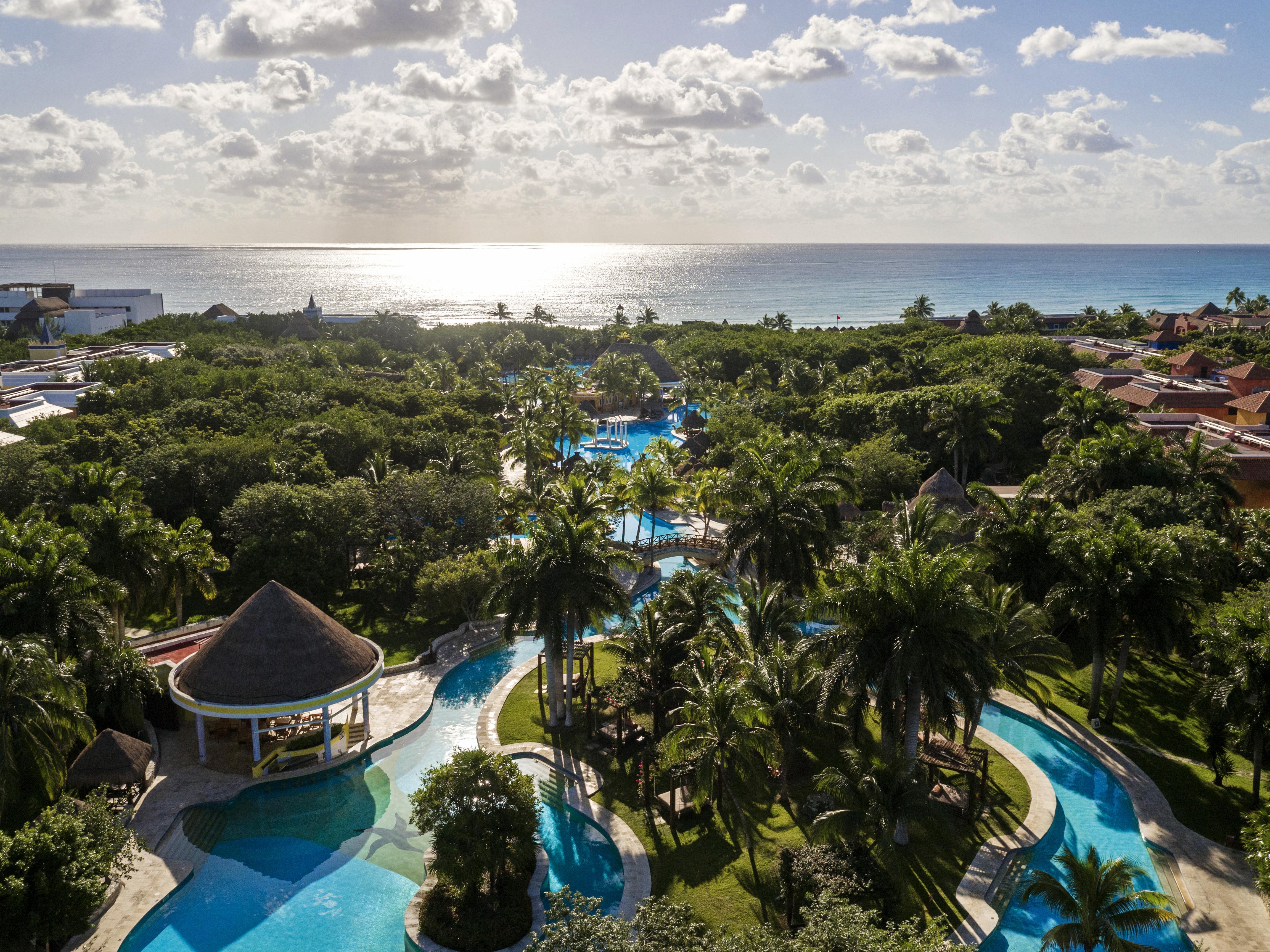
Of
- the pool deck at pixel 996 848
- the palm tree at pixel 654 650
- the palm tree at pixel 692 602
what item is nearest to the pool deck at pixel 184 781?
the palm tree at pixel 654 650

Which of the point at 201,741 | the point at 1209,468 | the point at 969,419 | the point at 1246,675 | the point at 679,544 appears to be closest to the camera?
the point at 1246,675

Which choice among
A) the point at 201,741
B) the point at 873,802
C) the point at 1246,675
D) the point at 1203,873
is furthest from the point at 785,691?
the point at 201,741

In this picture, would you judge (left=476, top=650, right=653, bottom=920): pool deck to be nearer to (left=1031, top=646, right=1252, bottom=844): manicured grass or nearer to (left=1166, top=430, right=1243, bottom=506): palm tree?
(left=1031, top=646, right=1252, bottom=844): manicured grass

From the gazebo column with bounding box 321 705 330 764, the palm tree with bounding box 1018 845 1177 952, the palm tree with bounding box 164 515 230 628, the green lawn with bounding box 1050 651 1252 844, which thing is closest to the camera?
the palm tree with bounding box 1018 845 1177 952

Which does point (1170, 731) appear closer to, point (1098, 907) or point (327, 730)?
point (1098, 907)

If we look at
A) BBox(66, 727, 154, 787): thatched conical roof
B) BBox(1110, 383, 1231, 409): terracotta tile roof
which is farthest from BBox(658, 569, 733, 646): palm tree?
BBox(1110, 383, 1231, 409): terracotta tile roof

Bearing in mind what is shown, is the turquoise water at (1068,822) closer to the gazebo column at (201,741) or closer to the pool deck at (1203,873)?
the pool deck at (1203,873)
